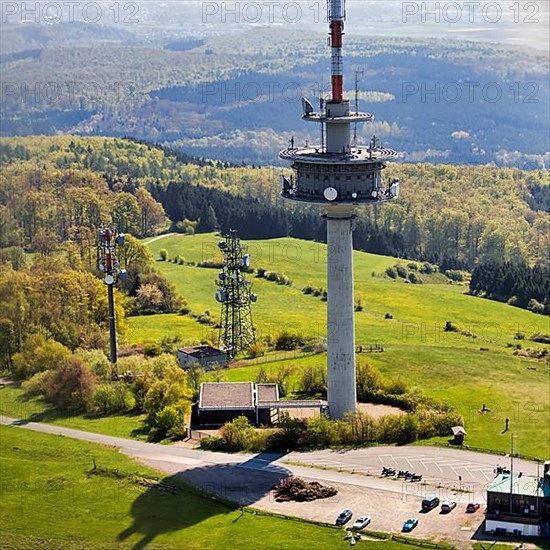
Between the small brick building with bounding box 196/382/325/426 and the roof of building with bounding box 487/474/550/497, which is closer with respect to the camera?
the roof of building with bounding box 487/474/550/497

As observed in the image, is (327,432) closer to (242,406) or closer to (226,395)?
(242,406)

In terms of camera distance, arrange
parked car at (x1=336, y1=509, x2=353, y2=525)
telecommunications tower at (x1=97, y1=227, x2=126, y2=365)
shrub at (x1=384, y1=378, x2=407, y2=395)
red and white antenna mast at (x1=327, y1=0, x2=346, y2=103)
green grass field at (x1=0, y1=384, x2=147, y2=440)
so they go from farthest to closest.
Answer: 1. telecommunications tower at (x1=97, y1=227, x2=126, y2=365)
2. shrub at (x1=384, y1=378, x2=407, y2=395)
3. green grass field at (x1=0, y1=384, x2=147, y2=440)
4. red and white antenna mast at (x1=327, y1=0, x2=346, y2=103)
5. parked car at (x1=336, y1=509, x2=353, y2=525)

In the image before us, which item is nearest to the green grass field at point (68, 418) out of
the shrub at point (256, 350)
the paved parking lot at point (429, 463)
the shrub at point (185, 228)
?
the paved parking lot at point (429, 463)

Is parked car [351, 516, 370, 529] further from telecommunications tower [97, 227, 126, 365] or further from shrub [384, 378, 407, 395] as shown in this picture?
telecommunications tower [97, 227, 126, 365]

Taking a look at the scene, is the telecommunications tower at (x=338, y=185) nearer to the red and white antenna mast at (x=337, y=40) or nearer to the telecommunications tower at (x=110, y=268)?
the red and white antenna mast at (x=337, y=40)

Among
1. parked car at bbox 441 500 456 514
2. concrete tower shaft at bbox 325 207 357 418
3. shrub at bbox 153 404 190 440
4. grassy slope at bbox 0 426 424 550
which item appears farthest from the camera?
shrub at bbox 153 404 190 440

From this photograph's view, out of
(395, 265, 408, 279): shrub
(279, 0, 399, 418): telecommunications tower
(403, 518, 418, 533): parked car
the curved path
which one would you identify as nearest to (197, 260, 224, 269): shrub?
(395, 265, 408, 279): shrub

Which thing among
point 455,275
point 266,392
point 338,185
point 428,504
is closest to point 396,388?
point 266,392
